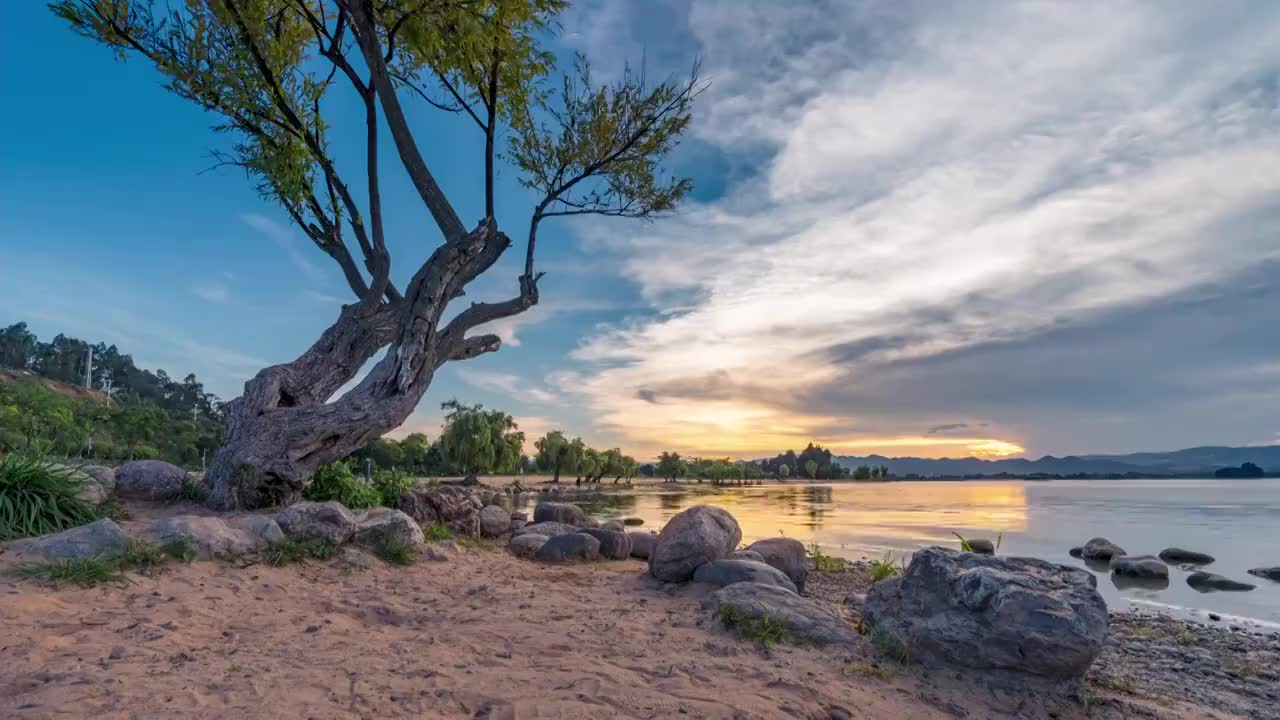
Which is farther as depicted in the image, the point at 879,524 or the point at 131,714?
the point at 879,524

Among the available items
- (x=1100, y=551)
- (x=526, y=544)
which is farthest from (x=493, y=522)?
(x=1100, y=551)

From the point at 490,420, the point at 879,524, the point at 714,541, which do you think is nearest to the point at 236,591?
the point at 714,541

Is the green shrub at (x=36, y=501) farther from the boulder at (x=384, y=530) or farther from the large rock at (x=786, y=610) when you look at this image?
the large rock at (x=786, y=610)

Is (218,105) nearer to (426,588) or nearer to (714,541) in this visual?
(426,588)

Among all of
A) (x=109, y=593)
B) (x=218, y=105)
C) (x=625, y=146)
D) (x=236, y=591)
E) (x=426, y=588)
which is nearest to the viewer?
(x=109, y=593)

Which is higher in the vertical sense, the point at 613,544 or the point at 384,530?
the point at 384,530

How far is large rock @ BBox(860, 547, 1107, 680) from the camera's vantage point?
543 centimetres

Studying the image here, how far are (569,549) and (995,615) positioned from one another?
7045 mm

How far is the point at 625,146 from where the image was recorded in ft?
43.5

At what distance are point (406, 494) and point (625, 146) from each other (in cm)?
810

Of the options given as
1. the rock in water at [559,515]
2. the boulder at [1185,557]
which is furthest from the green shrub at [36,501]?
the boulder at [1185,557]

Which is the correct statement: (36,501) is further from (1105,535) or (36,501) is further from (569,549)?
(1105,535)

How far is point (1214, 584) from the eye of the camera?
Result: 12523 mm

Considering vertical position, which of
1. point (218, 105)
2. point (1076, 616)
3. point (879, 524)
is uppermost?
point (218, 105)
